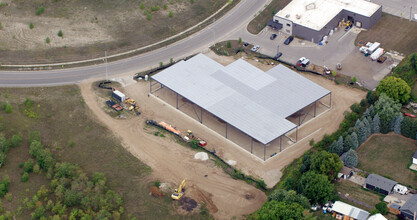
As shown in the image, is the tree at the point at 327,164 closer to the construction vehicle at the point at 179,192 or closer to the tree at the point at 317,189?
the tree at the point at 317,189

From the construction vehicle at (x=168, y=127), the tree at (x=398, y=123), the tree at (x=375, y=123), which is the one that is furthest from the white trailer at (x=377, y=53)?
the construction vehicle at (x=168, y=127)

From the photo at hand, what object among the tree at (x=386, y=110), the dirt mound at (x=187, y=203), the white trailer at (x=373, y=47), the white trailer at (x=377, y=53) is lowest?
the dirt mound at (x=187, y=203)

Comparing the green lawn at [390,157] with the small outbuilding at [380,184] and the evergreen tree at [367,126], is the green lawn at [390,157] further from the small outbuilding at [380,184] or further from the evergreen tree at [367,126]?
the small outbuilding at [380,184]

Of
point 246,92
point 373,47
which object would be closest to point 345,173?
point 246,92

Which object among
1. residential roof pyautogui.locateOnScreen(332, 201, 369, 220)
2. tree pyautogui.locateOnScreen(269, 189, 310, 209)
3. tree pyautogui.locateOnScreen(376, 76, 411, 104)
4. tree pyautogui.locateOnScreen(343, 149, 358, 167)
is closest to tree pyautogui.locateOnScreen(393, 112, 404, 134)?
tree pyautogui.locateOnScreen(376, 76, 411, 104)

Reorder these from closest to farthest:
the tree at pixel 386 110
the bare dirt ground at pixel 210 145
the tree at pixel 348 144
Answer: the bare dirt ground at pixel 210 145, the tree at pixel 348 144, the tree at pixel 386 110

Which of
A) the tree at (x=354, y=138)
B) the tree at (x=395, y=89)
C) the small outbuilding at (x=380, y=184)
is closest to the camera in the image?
the small outbuilding at (x=380, y=184)

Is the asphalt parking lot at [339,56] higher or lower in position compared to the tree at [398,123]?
higher

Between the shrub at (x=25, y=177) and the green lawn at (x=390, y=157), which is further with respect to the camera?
the green lawn at (x=390, y=157)
